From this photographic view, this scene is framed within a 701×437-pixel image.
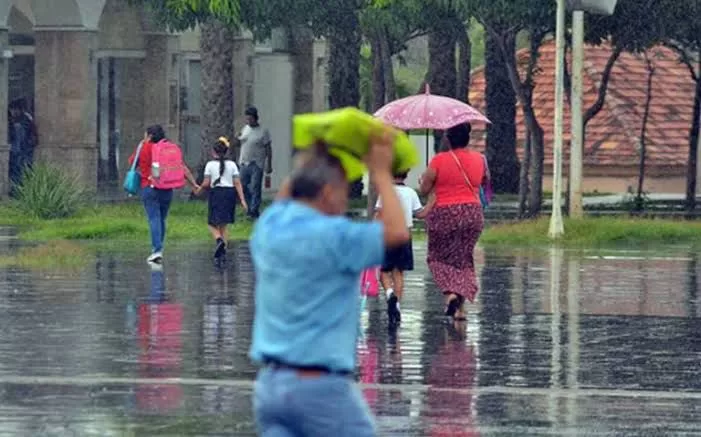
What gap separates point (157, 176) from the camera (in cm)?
2258

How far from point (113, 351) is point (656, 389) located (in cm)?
392

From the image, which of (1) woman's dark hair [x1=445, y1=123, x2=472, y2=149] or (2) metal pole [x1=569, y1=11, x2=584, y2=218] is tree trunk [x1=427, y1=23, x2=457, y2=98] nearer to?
(2) metal pole [x1=569, y1=11, x2=584, y2=218]

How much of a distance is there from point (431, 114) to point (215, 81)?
10672mm

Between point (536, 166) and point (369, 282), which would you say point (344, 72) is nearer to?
point (536, 166)

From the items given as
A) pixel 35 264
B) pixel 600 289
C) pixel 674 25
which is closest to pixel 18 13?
pixel 674 25

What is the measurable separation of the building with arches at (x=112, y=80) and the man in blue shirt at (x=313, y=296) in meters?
27.9

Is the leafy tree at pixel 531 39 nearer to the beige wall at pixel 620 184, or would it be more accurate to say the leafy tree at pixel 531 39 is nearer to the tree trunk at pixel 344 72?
the tree trunk at pixel 344 72

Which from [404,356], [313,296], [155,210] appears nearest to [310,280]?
[313,296]

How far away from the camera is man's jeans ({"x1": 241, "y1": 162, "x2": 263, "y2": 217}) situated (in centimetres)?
3159

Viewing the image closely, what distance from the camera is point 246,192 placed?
105 feet

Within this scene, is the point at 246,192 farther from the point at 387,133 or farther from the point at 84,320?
the point at 387,133

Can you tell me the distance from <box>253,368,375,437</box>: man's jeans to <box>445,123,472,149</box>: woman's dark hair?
9.53m

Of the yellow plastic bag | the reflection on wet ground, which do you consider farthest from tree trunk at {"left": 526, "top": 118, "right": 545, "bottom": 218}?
the yellow plastic bag

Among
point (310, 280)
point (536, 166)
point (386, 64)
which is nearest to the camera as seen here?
point (310, 280)
